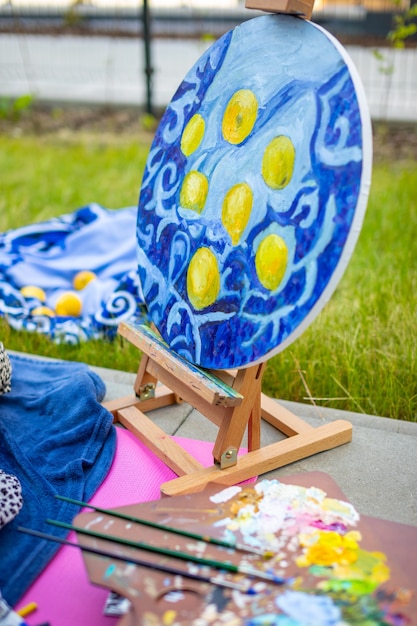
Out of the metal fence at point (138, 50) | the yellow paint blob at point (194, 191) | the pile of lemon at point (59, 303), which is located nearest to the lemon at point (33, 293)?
the pile of lemon at point (59, 303)

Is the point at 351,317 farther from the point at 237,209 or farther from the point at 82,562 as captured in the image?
the point at 82,562

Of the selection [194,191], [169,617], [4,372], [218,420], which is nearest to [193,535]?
[169,617]

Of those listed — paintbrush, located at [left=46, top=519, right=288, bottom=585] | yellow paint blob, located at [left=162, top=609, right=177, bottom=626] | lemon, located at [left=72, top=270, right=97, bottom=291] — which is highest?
paintbrush, located at [left=46, top=519, right=288, bottom=585]

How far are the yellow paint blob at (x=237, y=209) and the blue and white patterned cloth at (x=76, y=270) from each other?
116 centimetres

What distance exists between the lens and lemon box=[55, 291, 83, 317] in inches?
123

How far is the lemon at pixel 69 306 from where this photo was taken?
10.2ft

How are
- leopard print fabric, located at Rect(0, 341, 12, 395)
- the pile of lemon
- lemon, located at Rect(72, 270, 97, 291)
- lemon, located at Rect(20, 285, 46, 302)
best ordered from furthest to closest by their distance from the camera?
lemon, located at Rect(72, 270, 97, 291)
lemon, located at Rect(20, 285, 46, 302)
the pile of lemon
leopard print fabric, located at Rect(0, 341, 12, 395)

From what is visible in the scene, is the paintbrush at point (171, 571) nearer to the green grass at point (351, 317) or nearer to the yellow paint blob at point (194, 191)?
the yellow paint blob at point (194, 191)

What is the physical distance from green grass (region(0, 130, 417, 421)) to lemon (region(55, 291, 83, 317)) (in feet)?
0.87

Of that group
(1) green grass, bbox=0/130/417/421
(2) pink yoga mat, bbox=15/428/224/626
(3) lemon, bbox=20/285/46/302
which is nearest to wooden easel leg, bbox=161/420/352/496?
(2) pink yoga mat, bbox=15/428/224/626

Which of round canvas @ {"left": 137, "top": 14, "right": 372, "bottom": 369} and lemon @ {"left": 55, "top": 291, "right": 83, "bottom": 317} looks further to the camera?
lemon @ {"left": 55, "top": 291, "right": 83, "bottom": 317}

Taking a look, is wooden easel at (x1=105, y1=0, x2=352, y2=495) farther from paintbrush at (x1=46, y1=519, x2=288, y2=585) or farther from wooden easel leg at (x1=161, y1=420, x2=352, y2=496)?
paintbrush at (x1=46, y1=519, x2=288, y2=585)

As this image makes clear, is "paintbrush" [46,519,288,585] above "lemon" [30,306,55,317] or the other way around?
above

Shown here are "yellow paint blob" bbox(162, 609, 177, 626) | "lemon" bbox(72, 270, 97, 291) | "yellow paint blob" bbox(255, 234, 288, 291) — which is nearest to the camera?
"yellow paint blob" bbox(162, 609, 177, 626)
